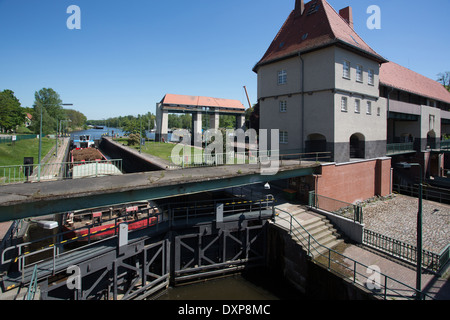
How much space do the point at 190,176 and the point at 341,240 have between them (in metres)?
8.66

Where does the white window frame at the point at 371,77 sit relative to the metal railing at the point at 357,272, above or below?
above

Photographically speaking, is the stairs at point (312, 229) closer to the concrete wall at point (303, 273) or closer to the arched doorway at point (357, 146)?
the concrete wall at point (303, 273)

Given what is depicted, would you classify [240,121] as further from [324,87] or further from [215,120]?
[324,87]

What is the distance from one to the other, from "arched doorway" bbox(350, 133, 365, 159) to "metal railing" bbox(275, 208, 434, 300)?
12.0m

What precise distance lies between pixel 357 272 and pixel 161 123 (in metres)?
41.0

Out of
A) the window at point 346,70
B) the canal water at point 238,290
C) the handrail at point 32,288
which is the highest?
the window at point 346,70

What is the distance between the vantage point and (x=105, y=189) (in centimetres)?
908

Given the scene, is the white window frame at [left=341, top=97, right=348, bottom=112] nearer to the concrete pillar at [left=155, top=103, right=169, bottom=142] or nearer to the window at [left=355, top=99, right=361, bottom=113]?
the window at [left=355, top=99, right=361, bottom=113]

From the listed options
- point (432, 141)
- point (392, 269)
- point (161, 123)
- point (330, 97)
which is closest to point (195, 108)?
point (161, 123)

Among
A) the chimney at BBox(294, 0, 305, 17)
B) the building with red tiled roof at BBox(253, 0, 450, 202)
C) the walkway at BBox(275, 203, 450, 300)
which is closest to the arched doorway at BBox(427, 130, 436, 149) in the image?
the building with red tiled roof at BBox(253, 0, 450, 202)

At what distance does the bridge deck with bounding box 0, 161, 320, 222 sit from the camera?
26.3 feet

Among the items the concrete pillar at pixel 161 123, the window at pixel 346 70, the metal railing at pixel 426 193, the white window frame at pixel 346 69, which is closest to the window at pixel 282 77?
the white window frame at pixel 346 69

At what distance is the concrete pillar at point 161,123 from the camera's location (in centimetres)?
4400

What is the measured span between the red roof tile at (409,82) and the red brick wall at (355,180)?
901cm
